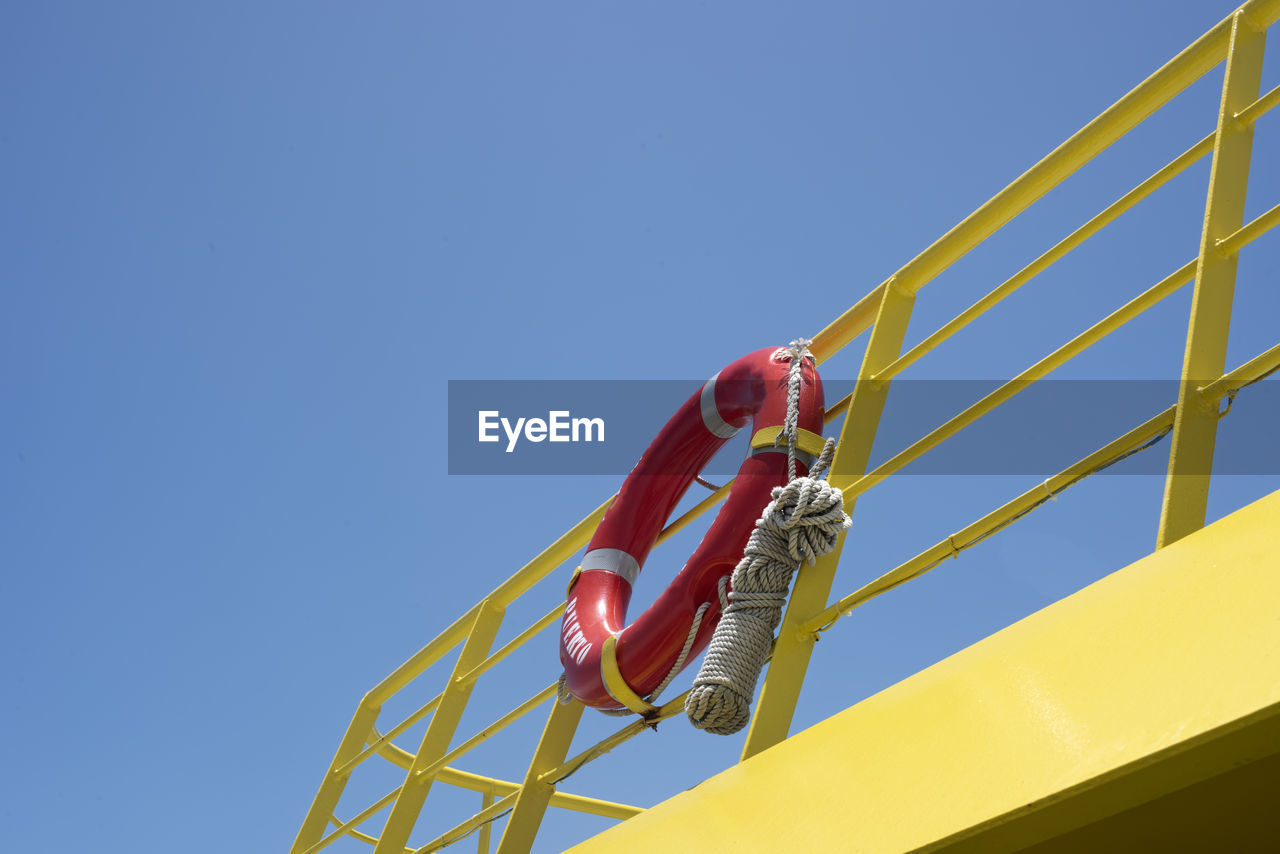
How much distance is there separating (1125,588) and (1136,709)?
0.25 metres

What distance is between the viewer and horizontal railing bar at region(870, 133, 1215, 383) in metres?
1.69

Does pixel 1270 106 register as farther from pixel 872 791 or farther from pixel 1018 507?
pixel 872 791

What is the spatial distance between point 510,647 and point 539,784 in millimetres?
495

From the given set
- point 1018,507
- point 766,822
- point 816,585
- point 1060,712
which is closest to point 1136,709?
point 1060,712

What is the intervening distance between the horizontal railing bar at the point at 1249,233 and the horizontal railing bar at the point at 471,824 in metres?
1.75

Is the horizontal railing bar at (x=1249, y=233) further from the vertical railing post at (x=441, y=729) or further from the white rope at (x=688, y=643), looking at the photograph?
the vertical railing post at (x=441, y=729)

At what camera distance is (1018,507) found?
1.45 meters

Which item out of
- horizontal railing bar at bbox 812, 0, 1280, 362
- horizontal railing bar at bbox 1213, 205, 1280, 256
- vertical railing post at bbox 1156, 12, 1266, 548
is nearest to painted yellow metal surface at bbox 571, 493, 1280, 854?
vertical railing post at bbox 1156, 12, 1266, 548

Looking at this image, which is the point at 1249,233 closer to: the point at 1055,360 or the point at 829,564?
the point at 1055,360

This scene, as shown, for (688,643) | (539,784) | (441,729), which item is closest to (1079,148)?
(688,643)

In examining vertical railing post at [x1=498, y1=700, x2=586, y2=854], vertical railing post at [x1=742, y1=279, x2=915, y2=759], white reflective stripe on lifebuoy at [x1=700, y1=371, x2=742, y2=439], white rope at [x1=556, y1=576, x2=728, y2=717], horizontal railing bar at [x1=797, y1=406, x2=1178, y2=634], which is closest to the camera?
horizontal railing bar at [x1=797, y1=406, x2=1178, y2=634]

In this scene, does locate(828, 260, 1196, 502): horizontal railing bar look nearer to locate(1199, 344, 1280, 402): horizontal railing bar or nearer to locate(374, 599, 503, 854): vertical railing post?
locate(1199, 344, 1280, 402): horizontal railing bar

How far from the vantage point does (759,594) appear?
183cm

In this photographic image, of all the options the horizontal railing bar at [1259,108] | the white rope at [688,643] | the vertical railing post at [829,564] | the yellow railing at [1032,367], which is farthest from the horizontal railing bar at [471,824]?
the horizontal railing bar at [1259,108]
